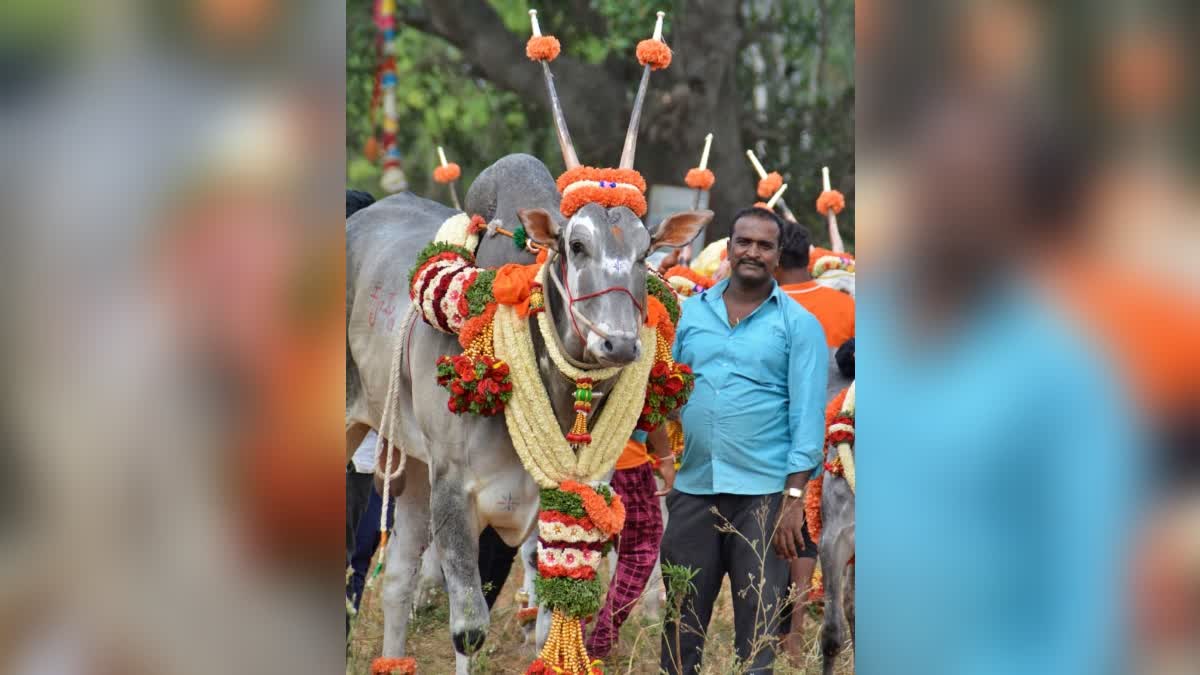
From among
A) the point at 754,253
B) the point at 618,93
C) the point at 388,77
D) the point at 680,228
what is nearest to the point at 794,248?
the point at 754,253

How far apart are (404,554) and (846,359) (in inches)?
78.3

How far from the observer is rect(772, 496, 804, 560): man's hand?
519 cm

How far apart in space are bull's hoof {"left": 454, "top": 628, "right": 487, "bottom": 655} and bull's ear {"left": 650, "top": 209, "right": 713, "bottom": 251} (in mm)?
1561

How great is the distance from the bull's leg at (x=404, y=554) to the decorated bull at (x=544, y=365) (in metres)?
0.03

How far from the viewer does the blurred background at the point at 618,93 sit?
Result: 12.5 m

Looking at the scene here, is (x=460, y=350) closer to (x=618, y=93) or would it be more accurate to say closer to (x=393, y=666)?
(x=393, y=666)

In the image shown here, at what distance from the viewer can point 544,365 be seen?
16.8ft

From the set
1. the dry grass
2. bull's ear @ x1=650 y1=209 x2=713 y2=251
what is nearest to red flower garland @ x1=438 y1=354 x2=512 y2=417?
bull's ear @ x1=650 y1=209 x2=713 y2=251

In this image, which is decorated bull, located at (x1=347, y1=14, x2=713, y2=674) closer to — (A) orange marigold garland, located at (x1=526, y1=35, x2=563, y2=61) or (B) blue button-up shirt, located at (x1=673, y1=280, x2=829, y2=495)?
(A) orange marigold garland, located at (x1=526, y1=35, x2=563, y2=61)
